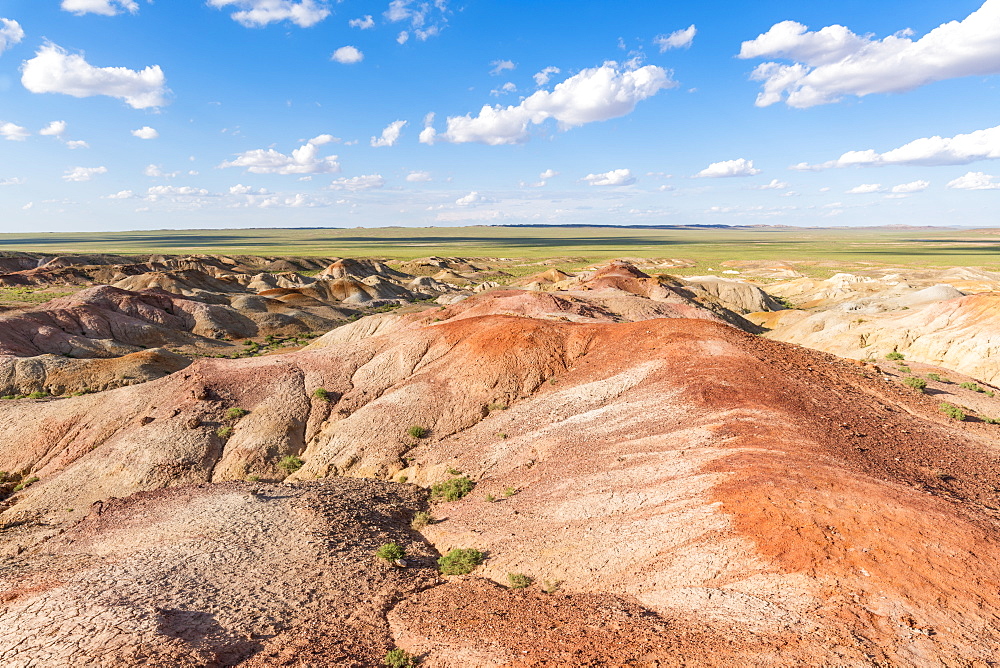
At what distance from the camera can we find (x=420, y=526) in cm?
1875

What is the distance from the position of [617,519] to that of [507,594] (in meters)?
3.92

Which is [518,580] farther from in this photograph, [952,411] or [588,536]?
[952,411]

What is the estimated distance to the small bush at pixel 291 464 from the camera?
24.4 metres

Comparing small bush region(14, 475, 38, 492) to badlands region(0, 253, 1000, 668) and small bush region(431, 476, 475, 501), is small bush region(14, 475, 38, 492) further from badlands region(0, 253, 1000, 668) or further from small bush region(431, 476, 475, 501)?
small bush region(431, 476, 475, 501)

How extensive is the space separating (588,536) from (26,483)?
83.9 ft

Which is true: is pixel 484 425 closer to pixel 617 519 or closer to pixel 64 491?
pixel 617 519

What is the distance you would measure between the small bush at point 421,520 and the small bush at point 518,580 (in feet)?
17.2

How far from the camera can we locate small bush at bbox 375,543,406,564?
16172mm

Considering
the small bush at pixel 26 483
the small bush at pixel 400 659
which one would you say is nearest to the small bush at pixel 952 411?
the small bush at pixel 400 659

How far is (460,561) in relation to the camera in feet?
51.8

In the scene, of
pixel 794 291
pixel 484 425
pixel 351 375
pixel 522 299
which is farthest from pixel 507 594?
pixel 794 291

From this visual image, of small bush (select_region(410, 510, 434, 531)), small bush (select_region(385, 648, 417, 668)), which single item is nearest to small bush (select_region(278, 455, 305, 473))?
small bush (select_region(410, 510, 434, 531))

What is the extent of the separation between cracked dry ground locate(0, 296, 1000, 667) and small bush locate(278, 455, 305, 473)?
0.55 meters

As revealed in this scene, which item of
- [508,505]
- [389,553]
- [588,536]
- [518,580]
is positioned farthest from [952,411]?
[389,553]
